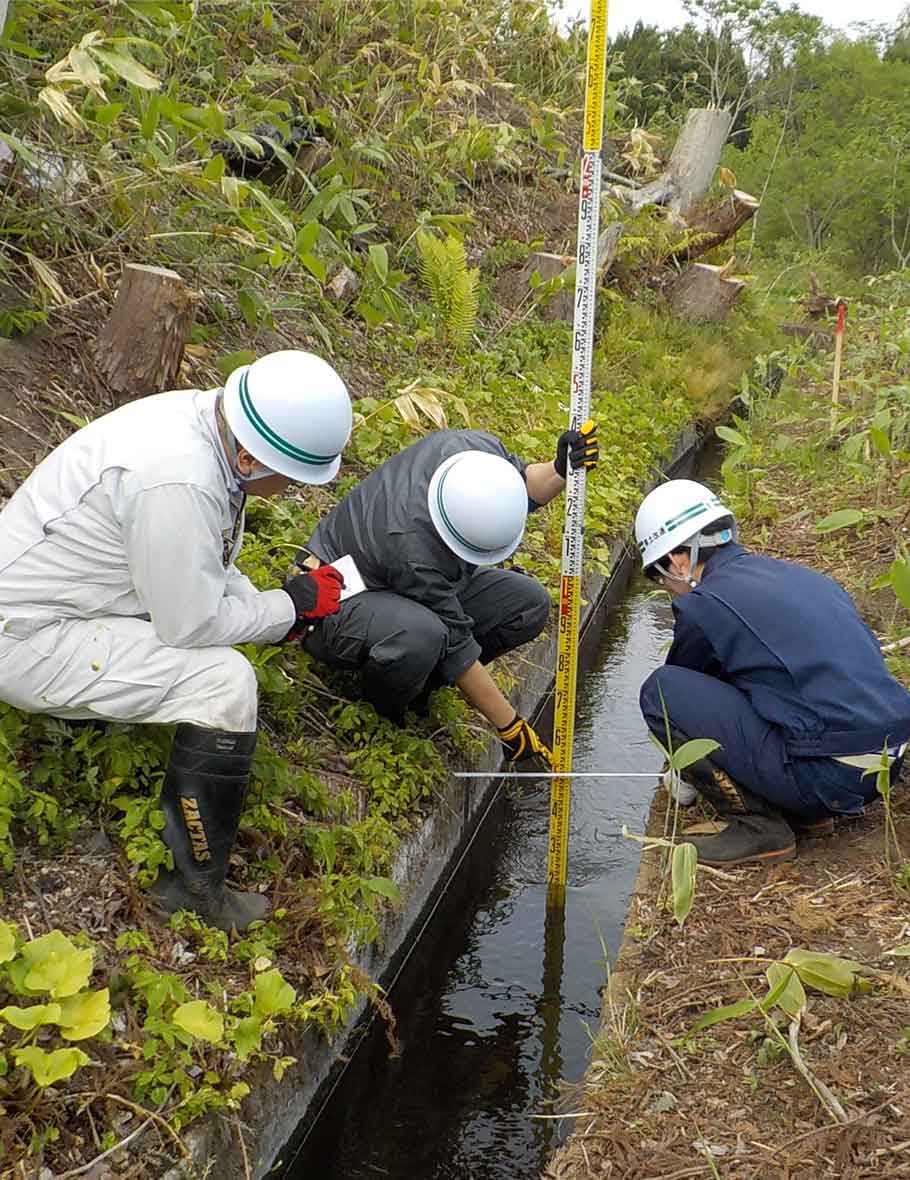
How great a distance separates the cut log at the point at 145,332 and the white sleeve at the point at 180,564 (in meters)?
2.24

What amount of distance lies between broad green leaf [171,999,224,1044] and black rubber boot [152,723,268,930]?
0.50 m

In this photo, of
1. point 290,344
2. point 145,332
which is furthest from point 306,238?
point 290,344

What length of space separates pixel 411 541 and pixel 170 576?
4.08ft

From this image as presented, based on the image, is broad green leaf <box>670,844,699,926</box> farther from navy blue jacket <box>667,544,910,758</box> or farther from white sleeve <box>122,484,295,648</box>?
white sleeve <box>122,484,295,648</box>

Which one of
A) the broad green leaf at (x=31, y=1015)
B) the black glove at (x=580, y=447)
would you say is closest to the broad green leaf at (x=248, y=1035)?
the broad green leaf at (x=31, y=1015)

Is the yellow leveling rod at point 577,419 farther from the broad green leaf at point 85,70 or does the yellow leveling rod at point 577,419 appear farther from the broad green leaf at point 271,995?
the broad green leaf at point 85,70

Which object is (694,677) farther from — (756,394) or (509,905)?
(756,394)

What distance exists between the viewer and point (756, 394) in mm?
10984

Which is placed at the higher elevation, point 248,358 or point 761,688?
point 248,358

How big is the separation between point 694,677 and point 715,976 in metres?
0.98

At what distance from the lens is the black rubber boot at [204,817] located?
2.98 metres

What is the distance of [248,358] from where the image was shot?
5492mm

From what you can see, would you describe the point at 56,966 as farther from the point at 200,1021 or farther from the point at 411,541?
the point at 411,541

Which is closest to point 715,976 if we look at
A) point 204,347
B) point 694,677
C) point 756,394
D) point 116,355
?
point 694,677
